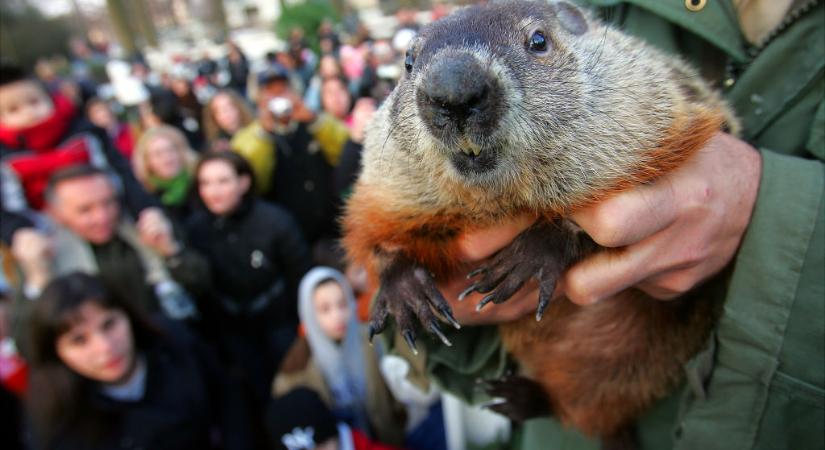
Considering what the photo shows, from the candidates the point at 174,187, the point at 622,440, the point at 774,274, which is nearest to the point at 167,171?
the point at 174,187

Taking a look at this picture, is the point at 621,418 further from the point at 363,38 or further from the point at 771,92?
the point at 363,38

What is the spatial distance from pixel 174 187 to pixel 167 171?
0.19 m

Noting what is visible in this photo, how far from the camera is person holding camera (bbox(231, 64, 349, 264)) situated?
5801 mm

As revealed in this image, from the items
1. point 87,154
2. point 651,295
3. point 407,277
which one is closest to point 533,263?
point 407,277

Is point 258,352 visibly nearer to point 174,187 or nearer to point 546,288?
point 174,187

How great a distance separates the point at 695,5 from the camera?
1663 mm

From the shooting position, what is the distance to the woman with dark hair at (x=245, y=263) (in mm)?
4480

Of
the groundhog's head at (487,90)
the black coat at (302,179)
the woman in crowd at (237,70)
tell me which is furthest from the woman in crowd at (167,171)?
the woman in crowd at (237,70)

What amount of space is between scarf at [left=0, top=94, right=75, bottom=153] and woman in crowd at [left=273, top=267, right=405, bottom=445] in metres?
3.48

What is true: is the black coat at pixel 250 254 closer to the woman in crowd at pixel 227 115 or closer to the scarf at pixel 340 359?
the scarf at pixel 340 359

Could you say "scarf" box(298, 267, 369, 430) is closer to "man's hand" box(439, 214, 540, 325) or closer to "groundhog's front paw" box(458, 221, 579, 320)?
"man's hand" box(439, 214, 540, 325)

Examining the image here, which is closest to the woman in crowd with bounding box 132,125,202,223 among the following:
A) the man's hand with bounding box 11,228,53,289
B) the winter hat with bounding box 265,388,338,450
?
the man's hand with bounding box 11,228,53,289

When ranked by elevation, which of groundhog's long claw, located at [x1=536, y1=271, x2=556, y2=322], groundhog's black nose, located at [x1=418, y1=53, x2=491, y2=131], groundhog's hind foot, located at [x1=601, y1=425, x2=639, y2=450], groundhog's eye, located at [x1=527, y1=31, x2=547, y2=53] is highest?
groundhog's eye, located at [x1=527, y1=31, x2=547, y2=53]

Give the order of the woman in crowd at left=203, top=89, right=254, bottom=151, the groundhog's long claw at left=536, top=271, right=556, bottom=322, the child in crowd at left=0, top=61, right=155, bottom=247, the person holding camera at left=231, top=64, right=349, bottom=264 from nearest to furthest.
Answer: the groundhog's long claw at left=536, top=271, right=556, bottom=322
the child in crowd at left=0, top=61, right=155, bottom=247
the person holding camera at left=231, top=64, right=349, bottom=264
the woman in crowd at left=203, top=89, right=254, bottom=151
